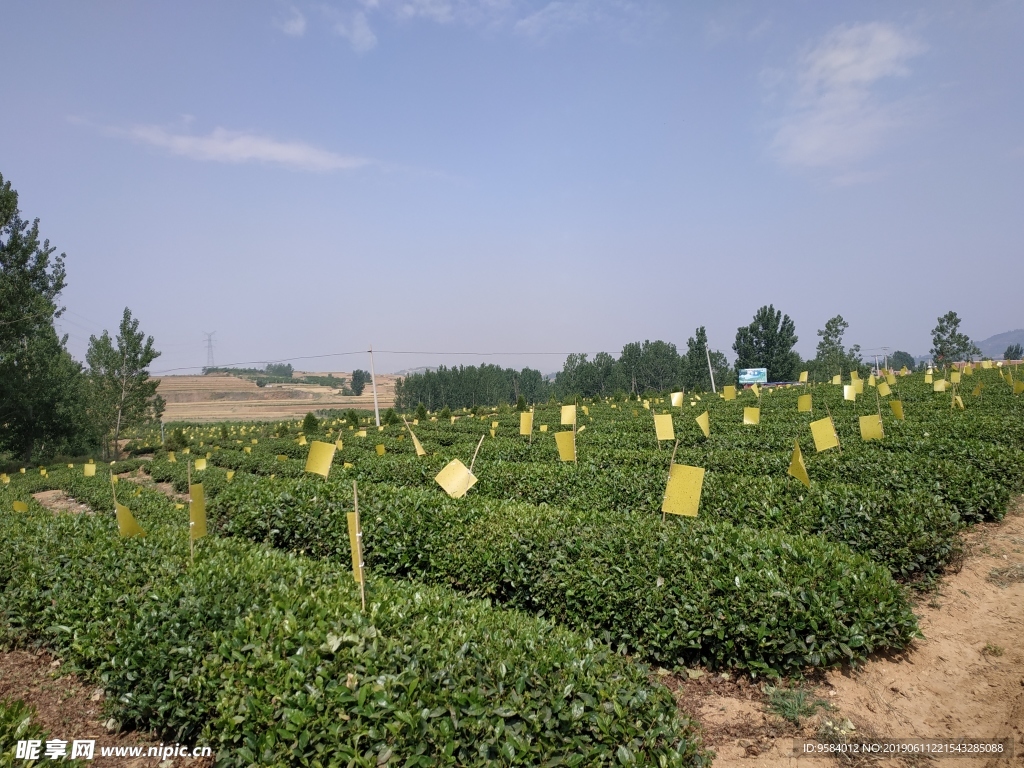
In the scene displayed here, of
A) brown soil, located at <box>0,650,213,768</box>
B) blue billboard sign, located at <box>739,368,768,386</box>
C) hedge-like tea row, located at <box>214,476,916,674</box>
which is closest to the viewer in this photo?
brown soil, located at <box>0,650,213,768</box>

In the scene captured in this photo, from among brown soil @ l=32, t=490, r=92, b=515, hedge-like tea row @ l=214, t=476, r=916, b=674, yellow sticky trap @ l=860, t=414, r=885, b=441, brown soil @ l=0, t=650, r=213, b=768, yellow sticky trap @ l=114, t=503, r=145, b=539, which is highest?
yellow sticky trap @ l=860, t=414, r=885, b=441

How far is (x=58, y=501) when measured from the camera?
18312 mm

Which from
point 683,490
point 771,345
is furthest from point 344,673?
point 771,345

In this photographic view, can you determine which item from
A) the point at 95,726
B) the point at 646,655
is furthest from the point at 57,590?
the point at 646,655

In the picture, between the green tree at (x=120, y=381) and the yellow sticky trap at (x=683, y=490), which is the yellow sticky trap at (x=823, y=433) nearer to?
the yellow sticky trap at (x=683, y=490)

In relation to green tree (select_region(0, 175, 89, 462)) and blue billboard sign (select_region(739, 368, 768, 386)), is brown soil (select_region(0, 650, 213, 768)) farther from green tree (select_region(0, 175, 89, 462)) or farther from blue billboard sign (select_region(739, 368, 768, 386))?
blue billboard sign (select_region(739, 368, 768, 386))

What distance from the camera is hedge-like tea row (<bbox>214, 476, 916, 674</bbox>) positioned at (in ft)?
14.3

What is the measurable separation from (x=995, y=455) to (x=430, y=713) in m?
9.21

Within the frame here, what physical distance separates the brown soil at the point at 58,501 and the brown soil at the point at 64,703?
47.8 ft

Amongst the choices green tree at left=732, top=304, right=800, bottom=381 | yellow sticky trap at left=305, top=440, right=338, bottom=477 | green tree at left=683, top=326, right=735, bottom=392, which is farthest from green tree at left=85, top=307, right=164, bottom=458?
green tree at left=732, top=304, right=800, bottom=381

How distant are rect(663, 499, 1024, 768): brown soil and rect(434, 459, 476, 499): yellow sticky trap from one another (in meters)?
3.18

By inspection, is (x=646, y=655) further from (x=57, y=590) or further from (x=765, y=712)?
(x=57, y=590)

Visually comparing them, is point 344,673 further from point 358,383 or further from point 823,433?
point 358,383

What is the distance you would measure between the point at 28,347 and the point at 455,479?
33.6 m
